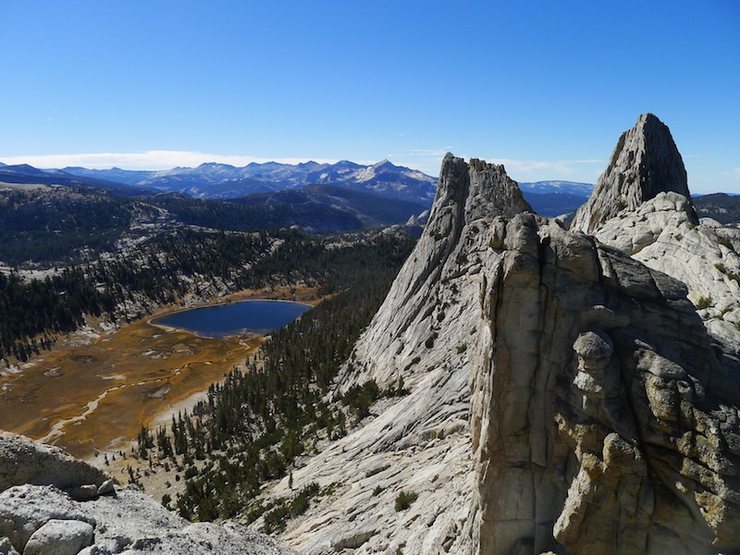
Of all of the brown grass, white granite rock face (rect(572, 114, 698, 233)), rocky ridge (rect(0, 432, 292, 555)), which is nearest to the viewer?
rocky ridge (rect(0, 432, 292, 555))

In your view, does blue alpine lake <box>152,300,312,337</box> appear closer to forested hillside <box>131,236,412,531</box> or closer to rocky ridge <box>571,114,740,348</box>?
forested hillside <box>131,236,412,531</box>

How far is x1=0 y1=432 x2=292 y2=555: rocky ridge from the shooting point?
13078 millimetres

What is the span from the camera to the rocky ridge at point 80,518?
13078 millimetres

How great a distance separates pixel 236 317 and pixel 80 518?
414 ft

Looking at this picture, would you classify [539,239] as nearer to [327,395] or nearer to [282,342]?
[327,395]

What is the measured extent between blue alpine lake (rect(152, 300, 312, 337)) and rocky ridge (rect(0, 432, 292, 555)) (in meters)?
104

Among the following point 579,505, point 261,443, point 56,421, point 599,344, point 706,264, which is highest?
point 706,264

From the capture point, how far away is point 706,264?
72.3 feet

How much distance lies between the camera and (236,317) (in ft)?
449

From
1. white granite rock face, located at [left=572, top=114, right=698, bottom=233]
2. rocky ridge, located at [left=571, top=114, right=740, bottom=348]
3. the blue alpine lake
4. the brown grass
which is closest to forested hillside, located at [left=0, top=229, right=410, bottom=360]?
the brown grass

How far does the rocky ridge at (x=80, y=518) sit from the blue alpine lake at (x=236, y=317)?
104439 millimetres

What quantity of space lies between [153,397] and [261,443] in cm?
4072

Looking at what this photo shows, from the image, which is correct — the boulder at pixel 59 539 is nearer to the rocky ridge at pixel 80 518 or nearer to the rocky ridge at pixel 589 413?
the rocky ridge at pixel 80 518

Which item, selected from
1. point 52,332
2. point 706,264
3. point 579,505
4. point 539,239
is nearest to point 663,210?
point 706,264
